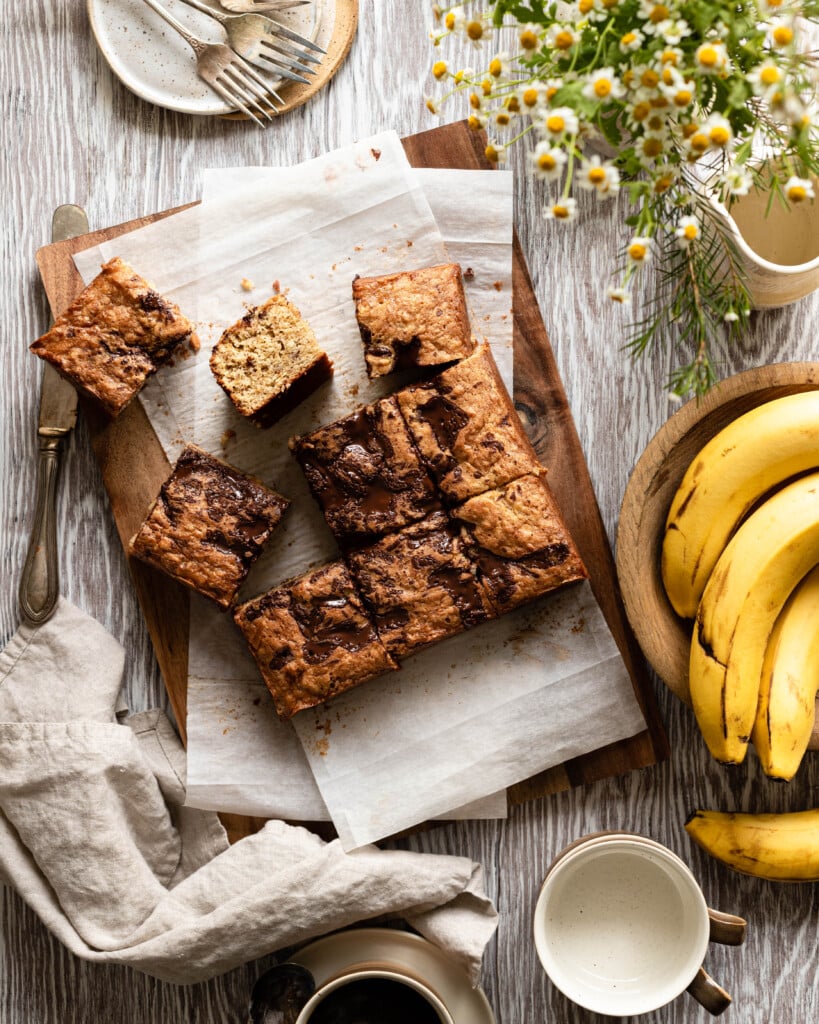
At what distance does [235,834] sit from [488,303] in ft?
6.39

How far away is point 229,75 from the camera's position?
3.18m

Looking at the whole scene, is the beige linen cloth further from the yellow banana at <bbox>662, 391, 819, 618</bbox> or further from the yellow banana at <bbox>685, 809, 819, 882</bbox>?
the yellow banana at <bbox>662, 391, 819, 618</bbox>

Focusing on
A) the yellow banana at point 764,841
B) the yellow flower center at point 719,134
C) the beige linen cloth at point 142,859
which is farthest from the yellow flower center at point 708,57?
the beige linen cloth at point 142,859

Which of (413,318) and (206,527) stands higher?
(413,318)

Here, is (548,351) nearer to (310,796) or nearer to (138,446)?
(138,446)

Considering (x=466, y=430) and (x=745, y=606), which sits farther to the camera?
(x=466, y=430)

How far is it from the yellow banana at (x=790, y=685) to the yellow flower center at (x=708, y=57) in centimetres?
161


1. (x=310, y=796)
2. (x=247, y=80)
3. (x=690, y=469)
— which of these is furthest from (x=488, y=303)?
(x=310, y=796)

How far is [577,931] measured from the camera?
3.00m

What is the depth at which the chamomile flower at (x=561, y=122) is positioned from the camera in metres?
1.79

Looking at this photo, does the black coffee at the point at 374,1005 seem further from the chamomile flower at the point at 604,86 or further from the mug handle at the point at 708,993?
the chamomile flower at the point at 604,86

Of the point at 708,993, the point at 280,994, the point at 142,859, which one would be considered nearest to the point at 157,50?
the point at 142,859

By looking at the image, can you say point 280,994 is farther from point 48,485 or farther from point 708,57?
point 708,57

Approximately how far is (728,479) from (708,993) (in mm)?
1523
